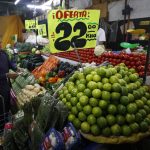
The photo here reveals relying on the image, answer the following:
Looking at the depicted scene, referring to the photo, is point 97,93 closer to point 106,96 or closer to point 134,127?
point 106,96

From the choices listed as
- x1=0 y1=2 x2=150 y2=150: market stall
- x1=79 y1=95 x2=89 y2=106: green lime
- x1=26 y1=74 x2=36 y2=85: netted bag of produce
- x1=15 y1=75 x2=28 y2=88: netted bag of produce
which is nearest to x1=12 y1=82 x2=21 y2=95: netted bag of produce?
x1=15 y1=75 x2=28 y2=88: netted bag of produce

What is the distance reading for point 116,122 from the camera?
2305 millimetres

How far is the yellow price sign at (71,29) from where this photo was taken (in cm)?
346

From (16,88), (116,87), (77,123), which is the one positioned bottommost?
(16,88)

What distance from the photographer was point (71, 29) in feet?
11.7

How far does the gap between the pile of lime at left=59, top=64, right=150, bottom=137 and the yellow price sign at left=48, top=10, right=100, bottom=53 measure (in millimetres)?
1100

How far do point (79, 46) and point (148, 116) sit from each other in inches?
64.9

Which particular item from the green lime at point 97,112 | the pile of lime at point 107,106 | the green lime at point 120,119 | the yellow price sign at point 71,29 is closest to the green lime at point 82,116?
the pile of lime at point 107,106

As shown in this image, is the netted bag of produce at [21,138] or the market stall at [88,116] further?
the netted bag of produce at [21,138]

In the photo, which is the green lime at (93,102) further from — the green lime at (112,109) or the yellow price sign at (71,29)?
the yellow price sign at (71,29)

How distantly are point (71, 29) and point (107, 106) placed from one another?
165 cm

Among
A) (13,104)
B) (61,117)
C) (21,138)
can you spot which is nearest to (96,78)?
(61,117)

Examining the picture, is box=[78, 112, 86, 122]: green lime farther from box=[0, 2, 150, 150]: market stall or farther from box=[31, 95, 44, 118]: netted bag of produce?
box=[31, 95, 44, 118]: netted bag of produce

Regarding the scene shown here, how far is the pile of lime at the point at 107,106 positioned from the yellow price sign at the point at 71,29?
3.61 feet
